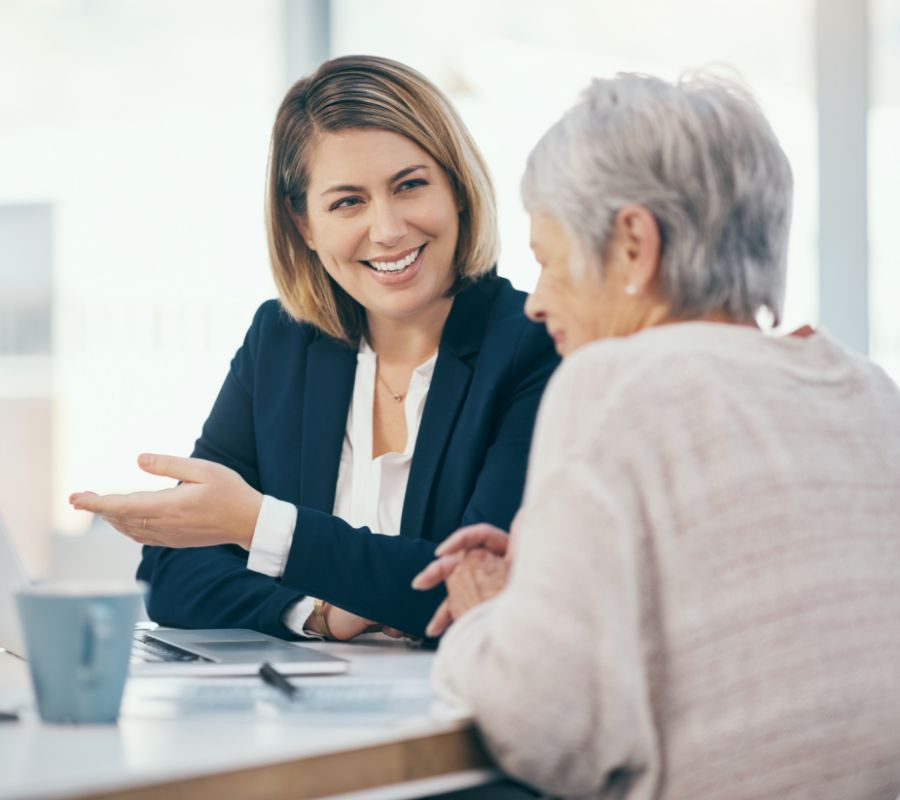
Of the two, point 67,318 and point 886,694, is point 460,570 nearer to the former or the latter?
point 886,694

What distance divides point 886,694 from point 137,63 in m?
3.20

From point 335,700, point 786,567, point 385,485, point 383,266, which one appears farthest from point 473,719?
point 383,266

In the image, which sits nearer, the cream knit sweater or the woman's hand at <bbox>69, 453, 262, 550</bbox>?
the cream knit sweater

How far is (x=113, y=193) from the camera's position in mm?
3639

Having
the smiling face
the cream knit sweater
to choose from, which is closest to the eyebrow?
the smiling face

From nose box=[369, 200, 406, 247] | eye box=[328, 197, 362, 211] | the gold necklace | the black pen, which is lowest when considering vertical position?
the black pen

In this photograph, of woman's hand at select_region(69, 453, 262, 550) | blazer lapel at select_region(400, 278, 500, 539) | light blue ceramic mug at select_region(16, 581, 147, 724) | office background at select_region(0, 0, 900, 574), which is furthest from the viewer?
office background at select_region(0, 0, 900, 574)

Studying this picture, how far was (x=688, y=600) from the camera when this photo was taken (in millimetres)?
956

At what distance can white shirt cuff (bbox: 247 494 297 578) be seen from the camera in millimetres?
1421

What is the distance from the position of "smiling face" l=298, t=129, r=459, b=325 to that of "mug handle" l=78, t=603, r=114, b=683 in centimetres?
98

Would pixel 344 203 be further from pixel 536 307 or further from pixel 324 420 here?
pixel 536 307

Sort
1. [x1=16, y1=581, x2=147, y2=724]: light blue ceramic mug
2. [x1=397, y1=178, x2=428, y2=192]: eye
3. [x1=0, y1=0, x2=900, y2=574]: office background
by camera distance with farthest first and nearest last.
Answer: [x1=0, y1=0, x2=900, y2=574]: office background → [x1=397, y1=178, x2=428, y2=192]: eye → [x1=16, y1=581, x2=147, y2=724]: light blue ceramic mug

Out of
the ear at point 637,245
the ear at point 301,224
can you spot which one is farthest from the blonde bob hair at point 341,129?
the ear at point 637,245

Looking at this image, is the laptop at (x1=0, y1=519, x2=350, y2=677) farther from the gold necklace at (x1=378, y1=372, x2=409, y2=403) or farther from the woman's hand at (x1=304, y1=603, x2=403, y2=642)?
the gold necklace at (x1=378, y1=372, x2=409, y2=403)
